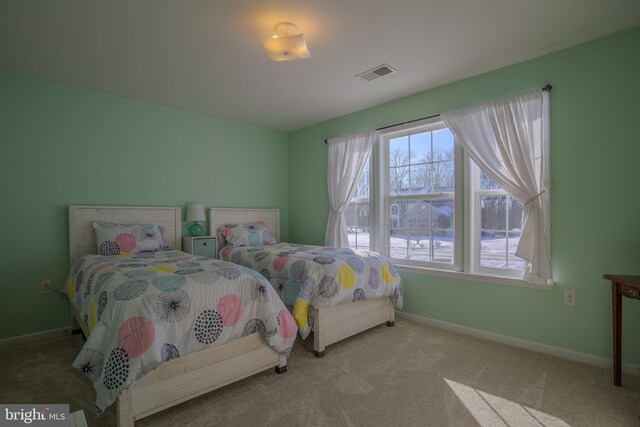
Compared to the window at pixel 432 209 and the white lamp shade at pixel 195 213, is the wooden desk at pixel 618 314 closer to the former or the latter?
the window at pixel 432 209

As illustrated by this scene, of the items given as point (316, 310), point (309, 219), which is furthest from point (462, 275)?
point (309, 219)

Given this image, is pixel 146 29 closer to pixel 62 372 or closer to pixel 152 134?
pixel 152 134

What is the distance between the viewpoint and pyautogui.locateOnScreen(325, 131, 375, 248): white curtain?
3.76m

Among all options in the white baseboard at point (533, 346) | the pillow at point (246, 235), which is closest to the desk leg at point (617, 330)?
→ the white baseboard at point (533, 346)

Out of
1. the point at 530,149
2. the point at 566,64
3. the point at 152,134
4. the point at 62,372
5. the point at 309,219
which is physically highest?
the point at 566,64

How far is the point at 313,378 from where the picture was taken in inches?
84.3

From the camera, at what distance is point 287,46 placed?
206 centimetres

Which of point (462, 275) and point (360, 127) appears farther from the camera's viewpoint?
point (360, 127)

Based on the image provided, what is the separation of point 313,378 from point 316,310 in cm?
49

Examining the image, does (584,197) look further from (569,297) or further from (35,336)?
(35,336)

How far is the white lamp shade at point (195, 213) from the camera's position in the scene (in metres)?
3.67

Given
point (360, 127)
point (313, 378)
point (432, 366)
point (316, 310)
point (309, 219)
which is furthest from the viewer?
point (309, 219)

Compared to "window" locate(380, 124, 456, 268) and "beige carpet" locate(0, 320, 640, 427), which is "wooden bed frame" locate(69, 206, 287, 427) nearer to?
"beige carpet" locate(0, 320, 640, 427)

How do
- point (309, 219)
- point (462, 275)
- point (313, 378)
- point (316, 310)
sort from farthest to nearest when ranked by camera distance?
point (309, 219) → point (462, 275) → point (316, 310) → point (313, 378)
